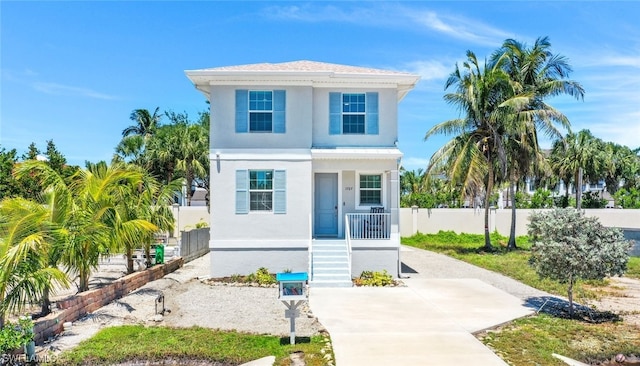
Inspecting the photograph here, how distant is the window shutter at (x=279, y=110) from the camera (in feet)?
48.0

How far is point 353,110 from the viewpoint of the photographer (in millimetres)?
15055

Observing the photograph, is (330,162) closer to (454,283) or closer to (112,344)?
(454,283)

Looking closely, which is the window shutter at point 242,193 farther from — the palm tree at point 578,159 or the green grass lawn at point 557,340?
the palm tree at point 578,159

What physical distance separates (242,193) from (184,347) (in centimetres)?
728

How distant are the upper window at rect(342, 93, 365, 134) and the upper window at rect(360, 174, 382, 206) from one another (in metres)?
1.91

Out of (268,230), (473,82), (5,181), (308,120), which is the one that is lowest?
(268,230)

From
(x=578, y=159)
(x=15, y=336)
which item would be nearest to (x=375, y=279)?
(x=15, y=336)

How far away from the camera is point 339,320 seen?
938 centimetres

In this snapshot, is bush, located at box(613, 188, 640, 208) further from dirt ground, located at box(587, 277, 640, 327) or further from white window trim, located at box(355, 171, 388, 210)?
white window trim, located at box(355, 171, 388, 210)

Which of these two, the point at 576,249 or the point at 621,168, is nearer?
the point at 576,249

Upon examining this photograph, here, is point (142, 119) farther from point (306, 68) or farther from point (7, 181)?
point (306, 68)

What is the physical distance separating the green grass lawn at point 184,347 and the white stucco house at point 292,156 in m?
5.93

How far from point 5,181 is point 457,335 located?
18.7 metres

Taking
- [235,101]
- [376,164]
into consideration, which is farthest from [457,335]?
[235,101]
